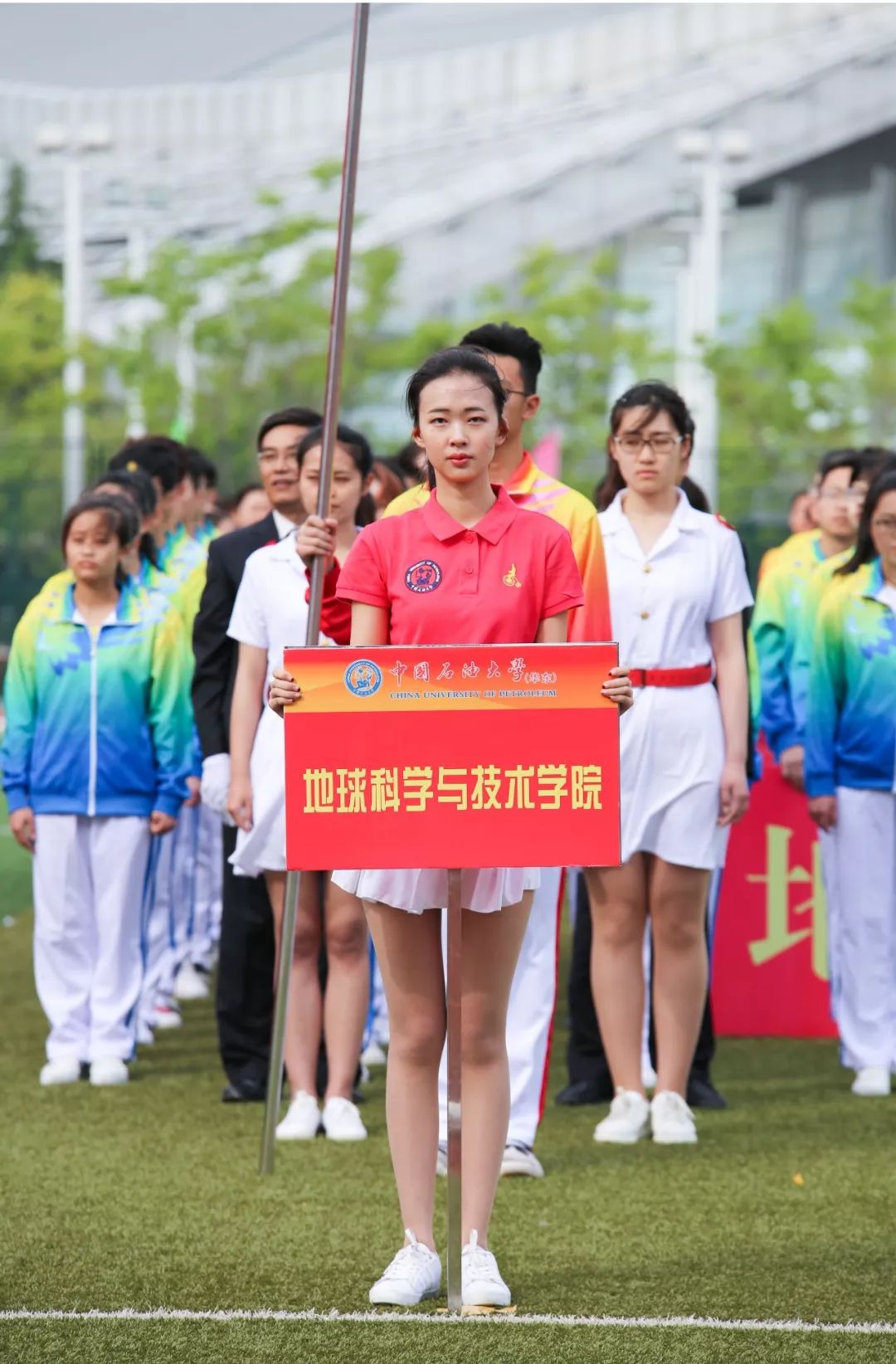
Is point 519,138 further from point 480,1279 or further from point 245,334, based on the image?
point 480,1279

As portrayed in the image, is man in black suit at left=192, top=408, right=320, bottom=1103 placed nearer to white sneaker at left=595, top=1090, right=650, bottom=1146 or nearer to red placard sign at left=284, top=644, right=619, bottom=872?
white sneaker at left=595, top=1090, right=650, bottom=1146

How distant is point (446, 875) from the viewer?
4.66 metres

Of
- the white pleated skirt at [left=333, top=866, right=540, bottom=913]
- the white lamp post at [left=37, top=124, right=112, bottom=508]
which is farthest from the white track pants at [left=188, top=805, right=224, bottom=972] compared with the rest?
the white lamp post at [left=37, top=124, right=112, bottom=508]

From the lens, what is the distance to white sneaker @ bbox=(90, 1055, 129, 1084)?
7.79 metres

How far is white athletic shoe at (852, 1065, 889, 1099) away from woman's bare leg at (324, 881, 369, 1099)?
6.06 feet

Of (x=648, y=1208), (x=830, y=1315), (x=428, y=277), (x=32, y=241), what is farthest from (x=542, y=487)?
(x=32, y=241)

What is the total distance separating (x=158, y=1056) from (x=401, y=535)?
4.25 meters

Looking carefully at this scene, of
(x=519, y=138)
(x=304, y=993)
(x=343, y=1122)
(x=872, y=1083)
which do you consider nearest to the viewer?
(x=343, y=1122)

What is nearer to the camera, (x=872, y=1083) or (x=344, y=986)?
(x=344, y=986)

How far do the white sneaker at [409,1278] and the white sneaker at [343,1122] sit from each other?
2.00 metres

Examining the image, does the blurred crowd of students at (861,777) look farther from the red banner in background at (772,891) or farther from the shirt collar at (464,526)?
the shirt collar at (464,526)

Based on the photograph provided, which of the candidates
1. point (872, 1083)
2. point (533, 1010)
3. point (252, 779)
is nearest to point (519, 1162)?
point (533, 1010)

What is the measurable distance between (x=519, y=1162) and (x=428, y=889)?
1814mm

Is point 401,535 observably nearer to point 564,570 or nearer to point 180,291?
point 564,570
